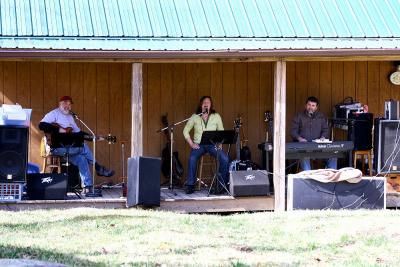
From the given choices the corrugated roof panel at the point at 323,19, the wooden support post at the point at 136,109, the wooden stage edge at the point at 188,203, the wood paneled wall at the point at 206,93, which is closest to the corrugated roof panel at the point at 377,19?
the corrugated roof panel at the point at 323,19

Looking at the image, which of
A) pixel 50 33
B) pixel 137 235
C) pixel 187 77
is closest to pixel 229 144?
pixel 187 77

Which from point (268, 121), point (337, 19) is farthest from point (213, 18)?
point (337, 19)

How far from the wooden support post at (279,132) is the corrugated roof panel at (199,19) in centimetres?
139

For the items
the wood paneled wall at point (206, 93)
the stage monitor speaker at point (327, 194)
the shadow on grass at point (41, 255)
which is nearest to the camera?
the shadow on grass at point (41, 255)

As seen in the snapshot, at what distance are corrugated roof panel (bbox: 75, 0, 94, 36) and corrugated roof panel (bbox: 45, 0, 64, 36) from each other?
0.90 ft

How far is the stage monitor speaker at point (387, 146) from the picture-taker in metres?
13.9

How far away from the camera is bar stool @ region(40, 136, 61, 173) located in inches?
527

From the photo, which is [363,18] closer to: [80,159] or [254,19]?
[254,19]

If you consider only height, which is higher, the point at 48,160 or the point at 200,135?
the point at 200,135

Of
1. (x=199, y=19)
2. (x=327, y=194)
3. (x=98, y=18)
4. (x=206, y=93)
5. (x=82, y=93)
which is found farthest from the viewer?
(x=206, y=93)

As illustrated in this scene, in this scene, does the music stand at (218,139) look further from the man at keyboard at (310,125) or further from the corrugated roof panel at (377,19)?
the corrugated roof panel at (377,19)

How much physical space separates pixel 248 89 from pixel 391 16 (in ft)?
8.39

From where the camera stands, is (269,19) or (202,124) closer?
(202,124)

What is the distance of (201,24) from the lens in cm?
1439
